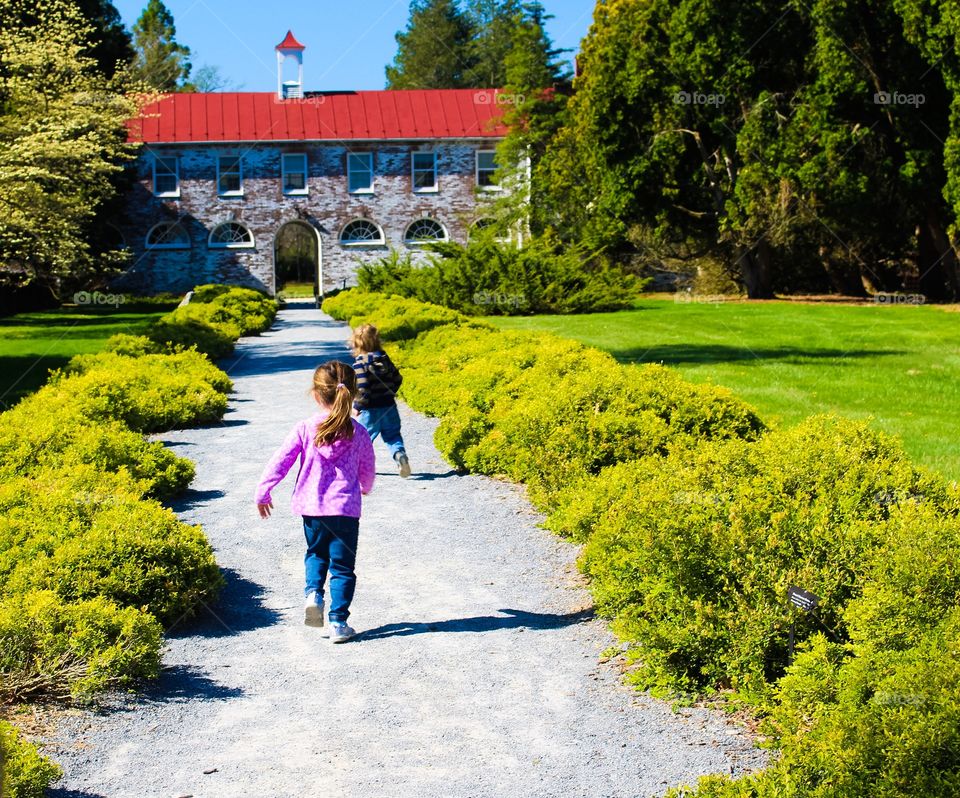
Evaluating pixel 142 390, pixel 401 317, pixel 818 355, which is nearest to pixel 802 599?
pixel 142 390

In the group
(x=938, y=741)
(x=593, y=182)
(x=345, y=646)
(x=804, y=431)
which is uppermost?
(x=593, y=182)

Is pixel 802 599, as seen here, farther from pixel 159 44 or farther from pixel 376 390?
pixel 159 44

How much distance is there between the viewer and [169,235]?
45.5 m

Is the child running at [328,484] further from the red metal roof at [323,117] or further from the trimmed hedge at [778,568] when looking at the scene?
the red metal roof at [323,117]

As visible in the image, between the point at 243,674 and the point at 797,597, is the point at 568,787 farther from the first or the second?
the point at 243,674

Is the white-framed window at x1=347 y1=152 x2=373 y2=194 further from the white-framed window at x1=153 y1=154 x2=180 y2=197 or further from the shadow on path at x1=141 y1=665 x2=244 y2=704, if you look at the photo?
the shadow on path at x1=141 y1=665 x2=244 y2=704

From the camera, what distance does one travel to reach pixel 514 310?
28.6m

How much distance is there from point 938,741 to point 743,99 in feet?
104

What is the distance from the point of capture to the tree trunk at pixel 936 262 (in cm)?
3066

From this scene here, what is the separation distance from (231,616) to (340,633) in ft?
2.45

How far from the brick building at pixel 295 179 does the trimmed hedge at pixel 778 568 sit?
38.1 m

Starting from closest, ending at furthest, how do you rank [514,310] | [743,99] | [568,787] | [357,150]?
[568,787] < [514,310] < [743,99] < [357,150]

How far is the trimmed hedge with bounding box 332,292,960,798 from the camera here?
3311mm

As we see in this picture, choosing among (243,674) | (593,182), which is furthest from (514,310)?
(243,674)
